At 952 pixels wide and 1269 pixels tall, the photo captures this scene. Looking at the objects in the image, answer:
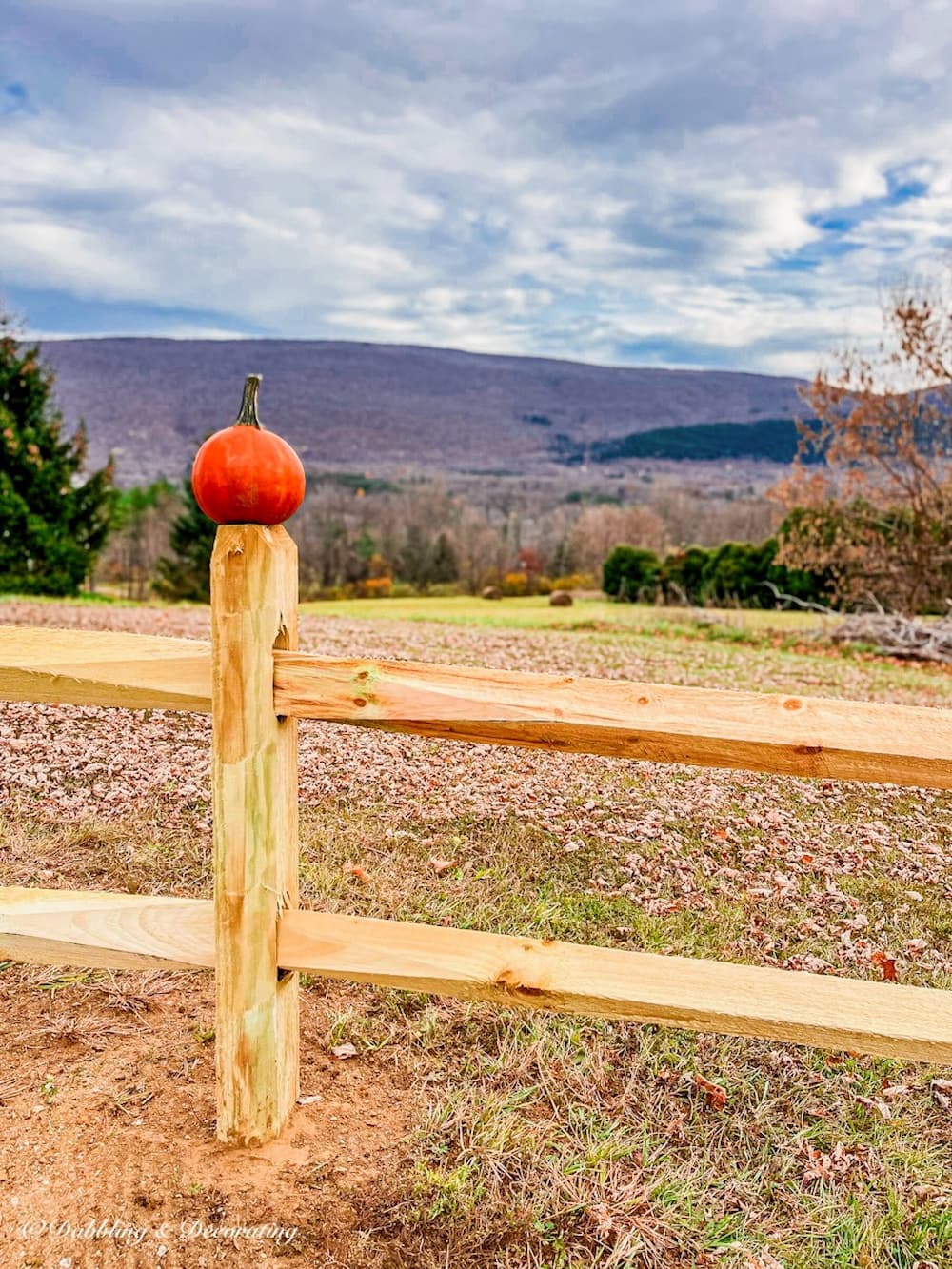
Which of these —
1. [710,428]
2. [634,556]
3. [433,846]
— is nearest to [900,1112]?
[433,846]

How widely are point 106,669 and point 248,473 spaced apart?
0.64 meters

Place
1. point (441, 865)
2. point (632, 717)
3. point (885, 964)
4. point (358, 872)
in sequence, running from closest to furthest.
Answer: point (632, 717), point (885, 964), point (358, 872), point (441, 865)

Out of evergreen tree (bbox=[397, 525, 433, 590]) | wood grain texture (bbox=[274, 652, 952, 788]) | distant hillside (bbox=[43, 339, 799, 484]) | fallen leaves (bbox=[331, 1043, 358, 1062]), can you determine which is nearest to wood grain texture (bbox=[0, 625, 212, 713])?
wood grain texture (bbox=[274, 652, 952, 788])

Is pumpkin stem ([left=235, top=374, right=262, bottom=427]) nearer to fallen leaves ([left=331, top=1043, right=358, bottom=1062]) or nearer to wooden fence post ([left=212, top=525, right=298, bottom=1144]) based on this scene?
wooden fence post ([left=212, top=525, right=298, bottom=1144])

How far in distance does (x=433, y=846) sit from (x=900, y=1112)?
2154mm

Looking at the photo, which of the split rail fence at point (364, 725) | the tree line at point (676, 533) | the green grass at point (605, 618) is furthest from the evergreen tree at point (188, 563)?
the split rail fence at point (364, 725)

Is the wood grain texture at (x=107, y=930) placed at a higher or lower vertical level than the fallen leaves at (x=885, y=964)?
higher

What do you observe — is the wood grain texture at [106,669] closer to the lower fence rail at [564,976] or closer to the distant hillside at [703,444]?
the lower fence rail at [564,976]

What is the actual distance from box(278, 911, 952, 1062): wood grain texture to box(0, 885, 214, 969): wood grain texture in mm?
251

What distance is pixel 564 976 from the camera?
2074mm

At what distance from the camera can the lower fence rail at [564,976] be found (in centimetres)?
200

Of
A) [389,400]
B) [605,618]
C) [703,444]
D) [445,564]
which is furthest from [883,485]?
[389,400]

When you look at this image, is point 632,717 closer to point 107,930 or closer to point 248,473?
point 248,473

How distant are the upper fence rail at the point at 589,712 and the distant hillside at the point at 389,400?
95026 mm
